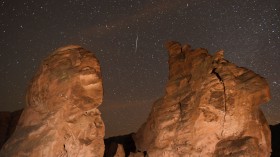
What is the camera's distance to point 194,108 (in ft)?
63.0

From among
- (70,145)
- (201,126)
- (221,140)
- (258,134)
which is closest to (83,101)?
(70,145)

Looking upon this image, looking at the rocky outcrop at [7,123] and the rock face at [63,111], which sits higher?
the rock face at [63,111]

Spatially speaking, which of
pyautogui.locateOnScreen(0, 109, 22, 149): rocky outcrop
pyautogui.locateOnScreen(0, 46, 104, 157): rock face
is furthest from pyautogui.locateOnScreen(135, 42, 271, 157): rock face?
pyautogui.locateOnScreen(0, 109, 22, 149): rocky outcrop

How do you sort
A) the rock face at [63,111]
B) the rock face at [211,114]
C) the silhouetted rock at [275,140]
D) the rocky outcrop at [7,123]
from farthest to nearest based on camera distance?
1. the rocky outcrop at [7,123]
2. the silhouetted rock at [275,140]
3. the rock face at [211,114]
4. the rock face at [63,111]

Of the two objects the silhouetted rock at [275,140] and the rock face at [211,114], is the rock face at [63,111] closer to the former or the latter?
the rock face at [211,114]

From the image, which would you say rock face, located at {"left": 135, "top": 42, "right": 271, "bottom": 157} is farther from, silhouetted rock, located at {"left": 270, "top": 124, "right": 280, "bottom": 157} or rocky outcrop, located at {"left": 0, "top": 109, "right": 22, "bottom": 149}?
rocky outcrop, located at {"left": 0, "top": 109, "right": 22, "bottom": 149}

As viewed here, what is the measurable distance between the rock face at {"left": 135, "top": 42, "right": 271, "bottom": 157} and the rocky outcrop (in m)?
23.0

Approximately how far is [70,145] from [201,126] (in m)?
7.89

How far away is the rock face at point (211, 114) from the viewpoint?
17609 millimetres

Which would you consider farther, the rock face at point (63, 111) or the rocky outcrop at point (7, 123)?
the rocky outcrop at point (7, 123)

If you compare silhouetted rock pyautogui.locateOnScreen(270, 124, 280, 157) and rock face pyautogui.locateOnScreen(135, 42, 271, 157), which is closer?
rock face pyautogui.locateOnScreen(135, 42, 271, 157)

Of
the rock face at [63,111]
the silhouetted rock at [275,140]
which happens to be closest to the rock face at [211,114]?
the rock face at [63,111]

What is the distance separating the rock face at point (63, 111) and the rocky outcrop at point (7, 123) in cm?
2214

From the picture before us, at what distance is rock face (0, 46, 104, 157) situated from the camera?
52.8 feet
